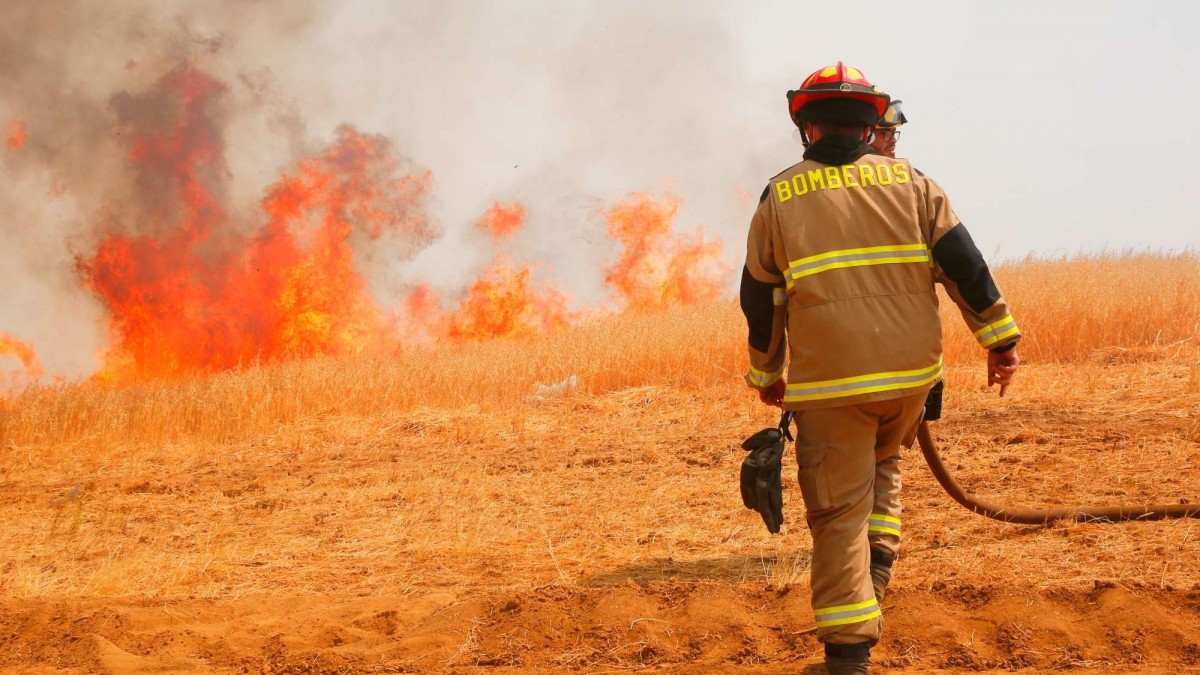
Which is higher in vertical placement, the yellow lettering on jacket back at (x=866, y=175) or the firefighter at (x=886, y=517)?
the yellow lettering on jacket back at (x=866, y=175)

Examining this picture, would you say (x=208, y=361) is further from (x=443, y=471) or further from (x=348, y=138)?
(x=443, y=471)

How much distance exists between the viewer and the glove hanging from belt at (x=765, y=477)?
3.70 metres

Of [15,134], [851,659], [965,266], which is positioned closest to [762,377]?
[965,266]

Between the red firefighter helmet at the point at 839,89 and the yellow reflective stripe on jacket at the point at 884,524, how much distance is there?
57.1 inches

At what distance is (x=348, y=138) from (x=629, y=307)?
21.2ft

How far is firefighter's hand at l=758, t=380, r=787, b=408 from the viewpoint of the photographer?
3748mm

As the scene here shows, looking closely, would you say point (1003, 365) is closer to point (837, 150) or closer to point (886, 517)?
point (886, 517)

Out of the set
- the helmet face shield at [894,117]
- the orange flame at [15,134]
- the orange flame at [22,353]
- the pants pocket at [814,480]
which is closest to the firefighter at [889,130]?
the helmet face shield at [894,117]

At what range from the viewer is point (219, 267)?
59.9 ft

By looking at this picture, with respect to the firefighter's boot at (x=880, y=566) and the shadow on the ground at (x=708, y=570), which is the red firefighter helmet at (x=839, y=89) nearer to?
the firefighter's boot at (x=880, y=566)

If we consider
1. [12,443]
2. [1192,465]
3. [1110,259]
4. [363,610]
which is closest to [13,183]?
[12,443]

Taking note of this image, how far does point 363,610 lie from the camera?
188 inches

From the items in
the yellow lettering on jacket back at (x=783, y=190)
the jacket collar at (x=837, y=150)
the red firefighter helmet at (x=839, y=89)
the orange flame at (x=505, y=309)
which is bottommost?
the yellow lettering on jacket back at (x=783, y=190)

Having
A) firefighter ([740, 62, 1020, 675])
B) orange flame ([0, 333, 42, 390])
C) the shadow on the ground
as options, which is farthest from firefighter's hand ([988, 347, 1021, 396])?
orange flame ([0, 333, 42, 390])
